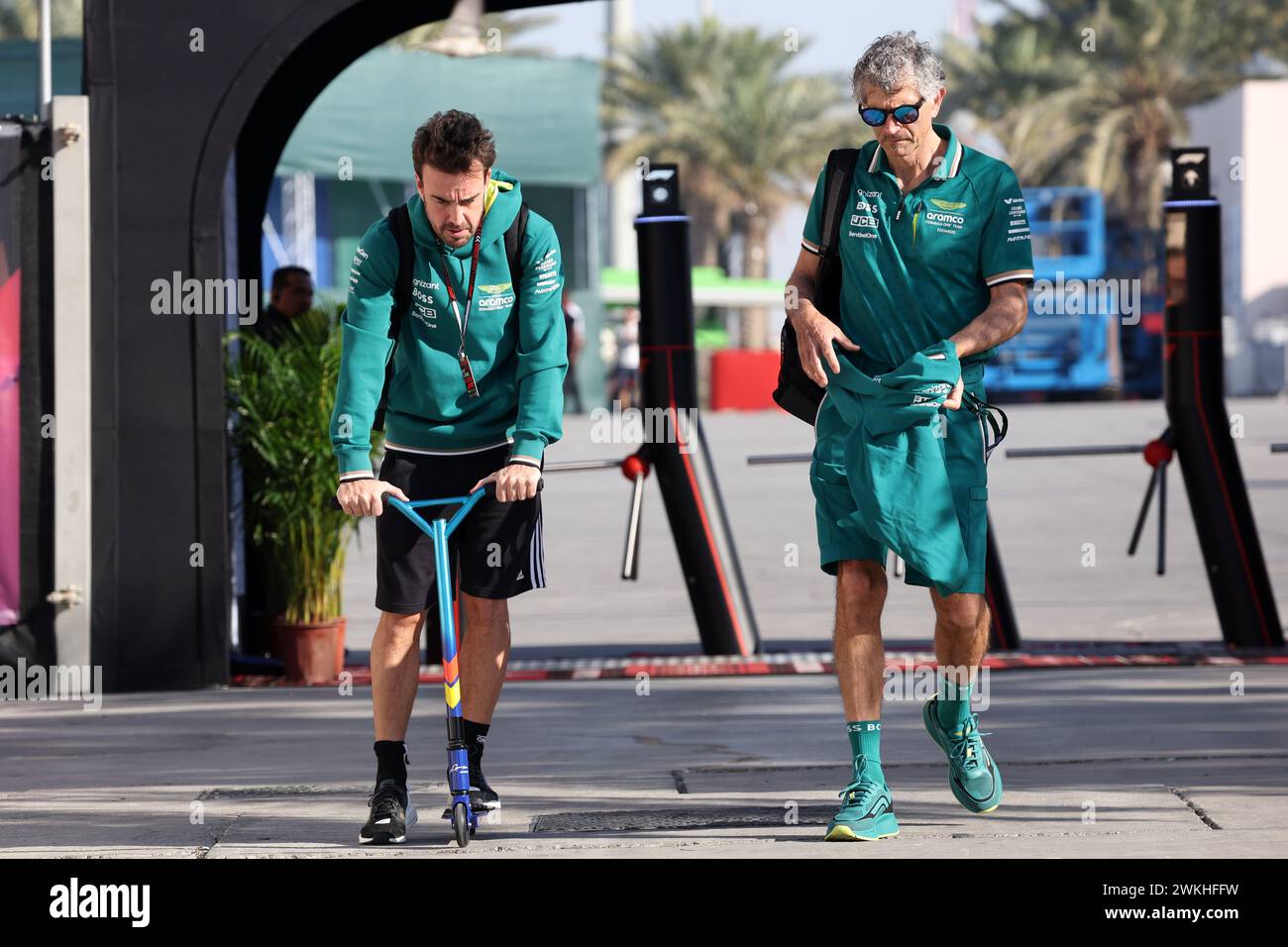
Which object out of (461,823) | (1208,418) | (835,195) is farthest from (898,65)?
(1208,418)

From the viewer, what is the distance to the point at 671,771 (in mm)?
5859

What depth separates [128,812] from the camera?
537cm

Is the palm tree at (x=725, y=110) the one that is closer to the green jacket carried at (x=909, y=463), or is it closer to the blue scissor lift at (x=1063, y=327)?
the blue scissor lift at (x=1063, y=327)

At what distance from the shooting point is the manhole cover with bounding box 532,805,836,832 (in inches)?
196

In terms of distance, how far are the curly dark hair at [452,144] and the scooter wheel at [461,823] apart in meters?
1.54

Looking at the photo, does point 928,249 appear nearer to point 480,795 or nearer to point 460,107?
point 480,795

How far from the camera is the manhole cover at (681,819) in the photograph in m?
4.98

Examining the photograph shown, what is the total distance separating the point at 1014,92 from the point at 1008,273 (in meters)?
35.6

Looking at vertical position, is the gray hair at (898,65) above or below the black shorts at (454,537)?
above

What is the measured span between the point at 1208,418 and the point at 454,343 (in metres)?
4.51

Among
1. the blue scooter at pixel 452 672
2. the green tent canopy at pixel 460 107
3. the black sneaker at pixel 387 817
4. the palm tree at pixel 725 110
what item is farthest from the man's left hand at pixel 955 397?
the palm tree at pixel 725 110

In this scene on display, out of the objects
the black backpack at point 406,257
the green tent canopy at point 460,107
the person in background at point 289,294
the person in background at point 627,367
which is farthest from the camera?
the green tent canopy at point 460,107

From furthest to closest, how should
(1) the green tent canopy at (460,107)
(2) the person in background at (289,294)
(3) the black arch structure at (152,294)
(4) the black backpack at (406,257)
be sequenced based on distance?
(1) the green tent canopy at (460,107)
(2) the person in background at (289,294)
(3) the black arch structure at (152,294)
(4) the black backpack at (406,257)
